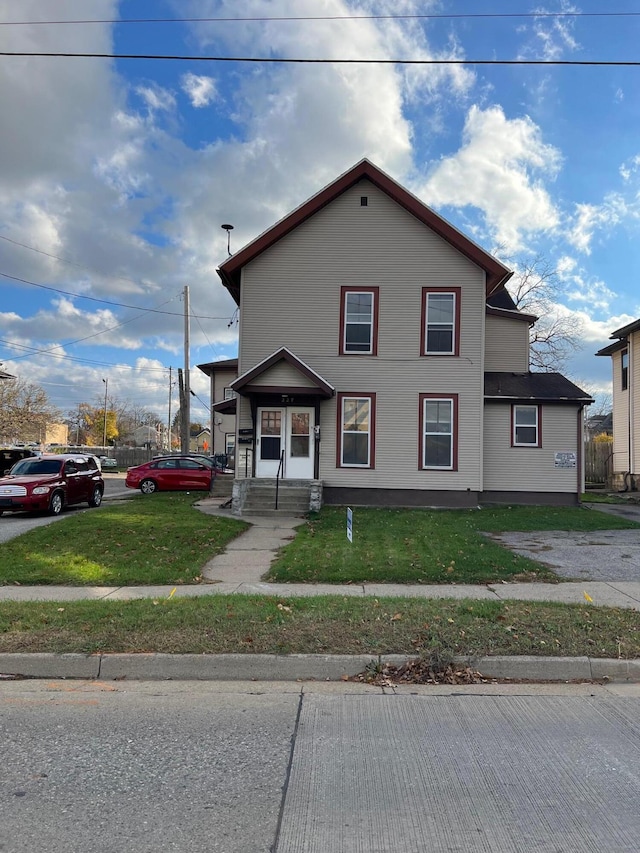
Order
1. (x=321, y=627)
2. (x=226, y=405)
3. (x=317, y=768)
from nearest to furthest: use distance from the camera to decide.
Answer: (x=317, y=768) < (x=321, y=627) < (x=226, y=405)

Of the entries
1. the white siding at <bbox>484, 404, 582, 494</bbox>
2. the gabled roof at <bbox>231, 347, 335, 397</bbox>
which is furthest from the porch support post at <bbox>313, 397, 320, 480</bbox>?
the white siding at <bbox>484, 404, 582, 494</bbox>

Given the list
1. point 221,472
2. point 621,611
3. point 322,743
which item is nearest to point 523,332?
point 221,472

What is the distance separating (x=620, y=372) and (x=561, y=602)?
22250mm

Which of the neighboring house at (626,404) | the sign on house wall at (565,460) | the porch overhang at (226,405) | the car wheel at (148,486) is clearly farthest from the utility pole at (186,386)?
the neighboring house at (626,404)

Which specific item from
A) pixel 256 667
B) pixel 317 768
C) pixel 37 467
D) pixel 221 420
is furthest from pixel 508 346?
pixel 221 420

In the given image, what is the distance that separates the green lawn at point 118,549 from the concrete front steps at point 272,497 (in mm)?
1414

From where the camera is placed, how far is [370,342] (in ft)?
58.5

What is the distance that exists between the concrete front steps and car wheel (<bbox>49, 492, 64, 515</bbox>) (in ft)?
15.9

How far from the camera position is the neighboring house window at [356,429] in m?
17.7

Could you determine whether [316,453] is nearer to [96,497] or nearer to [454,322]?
[454,322]

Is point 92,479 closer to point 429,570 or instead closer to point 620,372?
point 429,570

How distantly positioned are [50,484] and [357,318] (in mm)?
9816

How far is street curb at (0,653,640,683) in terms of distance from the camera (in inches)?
211

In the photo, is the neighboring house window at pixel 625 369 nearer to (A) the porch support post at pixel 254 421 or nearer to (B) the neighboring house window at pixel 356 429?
(B) the neighboring house window at pixel 356 429
